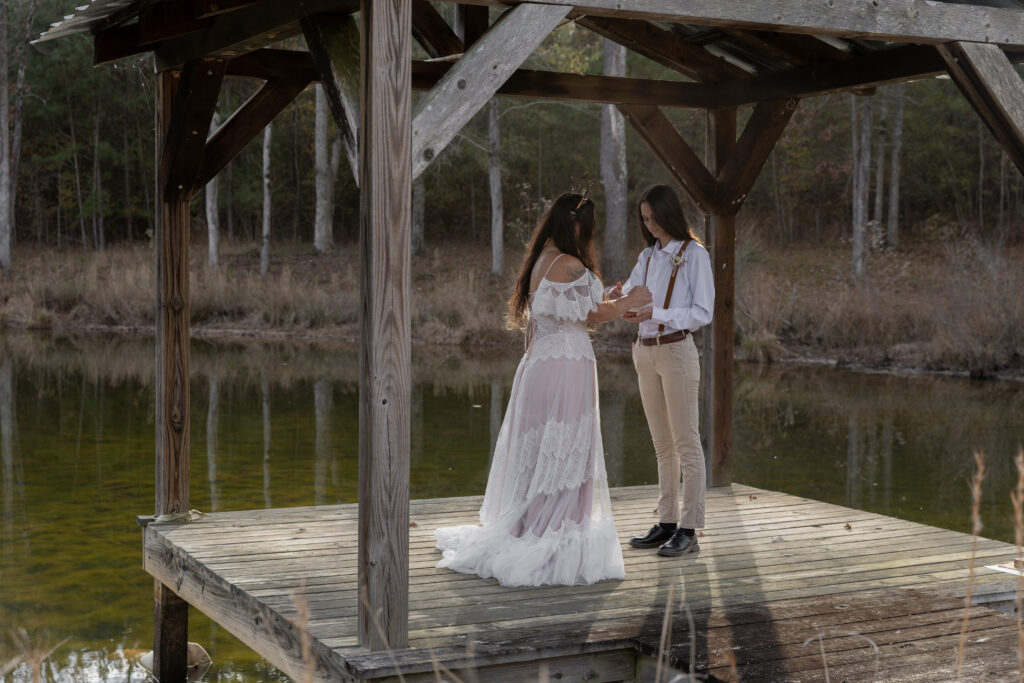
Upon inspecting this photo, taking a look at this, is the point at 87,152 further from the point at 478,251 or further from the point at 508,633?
the point at 508,633

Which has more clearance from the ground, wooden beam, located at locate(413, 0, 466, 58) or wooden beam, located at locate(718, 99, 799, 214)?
wooden beam, located at locate(413, 0, 466, 58)

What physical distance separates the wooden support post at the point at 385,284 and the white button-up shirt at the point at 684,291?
68.9 inches

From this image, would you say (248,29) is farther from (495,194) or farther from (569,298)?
(495,194)

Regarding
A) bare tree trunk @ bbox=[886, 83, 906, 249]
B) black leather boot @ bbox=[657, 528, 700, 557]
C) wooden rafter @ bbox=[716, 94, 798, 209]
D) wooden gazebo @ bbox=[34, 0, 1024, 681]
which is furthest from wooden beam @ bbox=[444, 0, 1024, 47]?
bare tree trunk @ bbox=[886, 83, 906, 249]

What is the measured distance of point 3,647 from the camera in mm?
6234

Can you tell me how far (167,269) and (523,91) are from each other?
2.28 meters

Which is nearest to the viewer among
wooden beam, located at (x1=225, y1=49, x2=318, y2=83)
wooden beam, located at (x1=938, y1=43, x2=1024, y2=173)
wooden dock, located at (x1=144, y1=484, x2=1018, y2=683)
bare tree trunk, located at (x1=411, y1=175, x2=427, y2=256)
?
wooden dock, located at (x1=144, y1=484, x2=1018, y2=683)

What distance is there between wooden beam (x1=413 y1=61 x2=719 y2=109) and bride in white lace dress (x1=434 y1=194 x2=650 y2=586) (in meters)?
1.82

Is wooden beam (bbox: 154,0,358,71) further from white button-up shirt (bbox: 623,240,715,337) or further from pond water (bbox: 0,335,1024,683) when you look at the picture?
pond water (bbox: 0,335,1024,683)

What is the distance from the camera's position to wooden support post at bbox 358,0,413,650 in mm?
4031

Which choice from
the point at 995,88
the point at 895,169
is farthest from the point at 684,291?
the point at 895,169

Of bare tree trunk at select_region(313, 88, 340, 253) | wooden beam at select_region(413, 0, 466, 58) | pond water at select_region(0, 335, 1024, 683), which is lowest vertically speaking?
pond water at select_region(0, 335, 1024, 683)

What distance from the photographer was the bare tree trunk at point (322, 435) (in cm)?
1015

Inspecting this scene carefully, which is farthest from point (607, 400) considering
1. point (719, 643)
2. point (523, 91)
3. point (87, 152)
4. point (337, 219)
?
point (87, 152)
